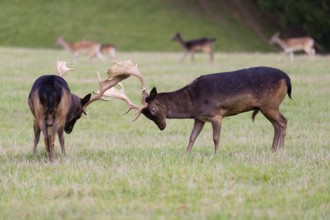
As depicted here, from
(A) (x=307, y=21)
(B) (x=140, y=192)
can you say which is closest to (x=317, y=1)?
(A) (x=307, y=21)

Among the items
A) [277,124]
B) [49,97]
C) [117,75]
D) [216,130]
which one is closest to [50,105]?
[49,97]

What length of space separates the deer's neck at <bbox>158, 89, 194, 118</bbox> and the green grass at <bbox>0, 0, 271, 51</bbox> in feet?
126

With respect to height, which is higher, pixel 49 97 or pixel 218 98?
pixel 49 97

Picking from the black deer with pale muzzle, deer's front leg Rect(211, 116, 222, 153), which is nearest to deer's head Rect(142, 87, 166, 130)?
deer's front leg Rect(211, 116, 222, 153)

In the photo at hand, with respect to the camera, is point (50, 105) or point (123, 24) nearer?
point (50, 105)

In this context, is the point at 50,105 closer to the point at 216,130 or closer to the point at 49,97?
the point at 49,97

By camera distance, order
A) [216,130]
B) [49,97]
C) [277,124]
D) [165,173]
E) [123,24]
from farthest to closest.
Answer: [123,24] < [277,124] < [216,130] < [49,97] < [165,173]

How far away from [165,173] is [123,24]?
48.0 metres

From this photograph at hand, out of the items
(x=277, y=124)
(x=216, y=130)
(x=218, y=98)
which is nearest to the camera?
(x=216, y=130)

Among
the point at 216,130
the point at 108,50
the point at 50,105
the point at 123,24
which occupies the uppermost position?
the point at 123,24

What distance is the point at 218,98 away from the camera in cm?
1104

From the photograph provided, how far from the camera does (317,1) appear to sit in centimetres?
4475

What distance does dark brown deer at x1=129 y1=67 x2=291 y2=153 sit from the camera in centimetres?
1104

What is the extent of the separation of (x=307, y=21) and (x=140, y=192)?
39545mm
